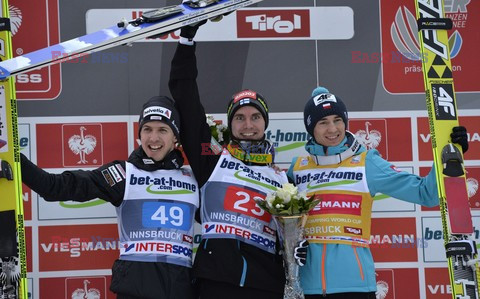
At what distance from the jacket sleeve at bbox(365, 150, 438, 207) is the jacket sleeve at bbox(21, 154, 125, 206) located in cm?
150

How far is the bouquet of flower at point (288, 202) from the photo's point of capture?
3799 millimetres

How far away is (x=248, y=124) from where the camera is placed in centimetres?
419

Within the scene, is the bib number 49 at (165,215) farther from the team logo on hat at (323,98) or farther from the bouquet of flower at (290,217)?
the team logo on hat at (323,98)

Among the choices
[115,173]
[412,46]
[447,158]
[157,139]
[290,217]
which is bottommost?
[290,217]

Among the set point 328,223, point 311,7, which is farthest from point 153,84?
point 328,223

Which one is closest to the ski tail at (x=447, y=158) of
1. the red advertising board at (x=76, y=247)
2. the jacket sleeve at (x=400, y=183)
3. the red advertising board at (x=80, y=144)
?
the jacket sleeve at (x=400, y=183)

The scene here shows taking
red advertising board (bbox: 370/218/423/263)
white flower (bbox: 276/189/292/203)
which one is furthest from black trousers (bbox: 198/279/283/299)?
red advertising board (bbox: 370/218/423/263)

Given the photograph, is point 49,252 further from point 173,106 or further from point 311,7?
point 311,7

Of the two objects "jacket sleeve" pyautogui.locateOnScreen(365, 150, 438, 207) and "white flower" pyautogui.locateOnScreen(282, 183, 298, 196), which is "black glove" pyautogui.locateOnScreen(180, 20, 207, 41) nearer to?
"white flower" pyautogui.locateOnScreen(282, 183, 298, 196)

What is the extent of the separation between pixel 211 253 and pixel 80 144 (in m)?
1.45

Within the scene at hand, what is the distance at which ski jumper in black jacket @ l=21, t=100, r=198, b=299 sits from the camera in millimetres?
3814

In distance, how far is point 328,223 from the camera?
4.00 meters

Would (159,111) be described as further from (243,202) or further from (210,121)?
(243,202)

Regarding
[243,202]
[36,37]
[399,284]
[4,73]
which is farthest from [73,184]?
[399,284]
